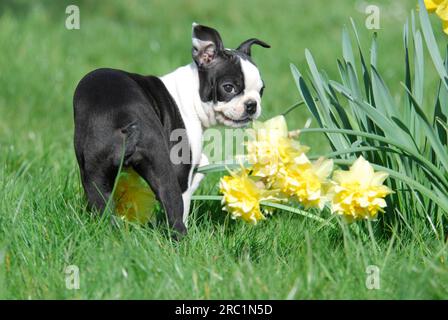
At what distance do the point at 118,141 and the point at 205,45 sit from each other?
0.71 metres

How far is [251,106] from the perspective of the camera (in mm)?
3680

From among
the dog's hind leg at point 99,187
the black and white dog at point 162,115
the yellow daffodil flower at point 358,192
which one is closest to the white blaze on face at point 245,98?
the black and white dog at point 162,115

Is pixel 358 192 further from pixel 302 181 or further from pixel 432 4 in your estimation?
pixel 432 4

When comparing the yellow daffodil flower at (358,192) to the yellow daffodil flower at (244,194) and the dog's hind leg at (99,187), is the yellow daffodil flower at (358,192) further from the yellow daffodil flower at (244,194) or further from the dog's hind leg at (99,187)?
the dog's hind leg at (99,187)

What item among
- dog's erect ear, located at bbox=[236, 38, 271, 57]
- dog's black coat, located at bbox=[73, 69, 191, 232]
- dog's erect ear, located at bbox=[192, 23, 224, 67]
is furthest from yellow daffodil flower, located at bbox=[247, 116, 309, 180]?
dog's erect ear, located at bbox=[236, 38, 271, 57]

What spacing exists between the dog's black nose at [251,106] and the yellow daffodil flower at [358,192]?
0.91 meters

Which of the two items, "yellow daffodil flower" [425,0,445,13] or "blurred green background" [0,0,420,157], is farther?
"blurred green background" [0,0,420,157]

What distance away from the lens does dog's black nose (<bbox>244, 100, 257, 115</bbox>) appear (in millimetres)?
3670

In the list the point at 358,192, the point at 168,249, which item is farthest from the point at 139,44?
the point at 358,192

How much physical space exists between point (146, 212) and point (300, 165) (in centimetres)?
110

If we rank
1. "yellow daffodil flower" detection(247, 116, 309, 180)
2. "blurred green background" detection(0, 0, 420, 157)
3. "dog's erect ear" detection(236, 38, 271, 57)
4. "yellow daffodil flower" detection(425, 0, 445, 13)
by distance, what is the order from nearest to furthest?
"yellow daffodil flower" detection(247, 116, 309, 180), "yellow daffodil flower" detection(425, 0, 445, 13), "dog's erect ear" detection(236, 38, 271, 57), "blurred green background" detection(0, 0, 420, 157)

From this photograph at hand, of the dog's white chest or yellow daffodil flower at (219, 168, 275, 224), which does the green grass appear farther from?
the dog's white chest

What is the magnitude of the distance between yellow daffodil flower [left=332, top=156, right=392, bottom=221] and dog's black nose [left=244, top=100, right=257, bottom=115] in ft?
2.97

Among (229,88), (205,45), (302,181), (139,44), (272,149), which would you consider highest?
(139,44)
